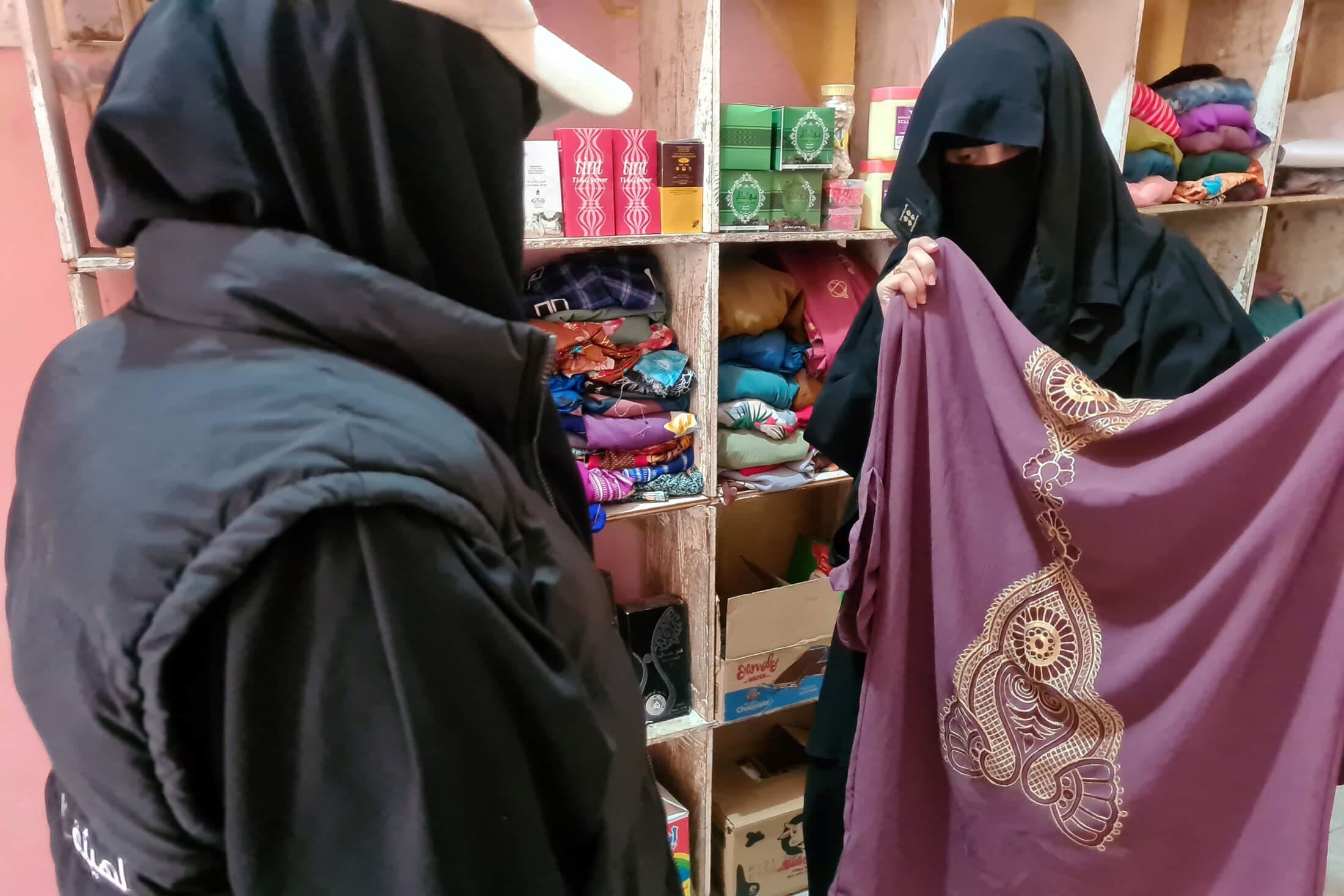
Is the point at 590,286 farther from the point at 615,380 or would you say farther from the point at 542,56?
the point at 542,56

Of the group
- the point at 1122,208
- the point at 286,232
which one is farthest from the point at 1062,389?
the point at 286,232

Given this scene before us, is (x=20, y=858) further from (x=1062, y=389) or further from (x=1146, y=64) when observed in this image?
(x=1146, y=64)

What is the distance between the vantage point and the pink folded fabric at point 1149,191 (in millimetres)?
2084

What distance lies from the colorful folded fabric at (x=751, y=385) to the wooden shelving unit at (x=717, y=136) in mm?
116

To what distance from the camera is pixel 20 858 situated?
1.69 meters

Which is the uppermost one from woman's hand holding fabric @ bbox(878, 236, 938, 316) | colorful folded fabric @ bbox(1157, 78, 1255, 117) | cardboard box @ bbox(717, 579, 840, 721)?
colorful folded fabric @ bbox(1157, 78, 1255, 117)

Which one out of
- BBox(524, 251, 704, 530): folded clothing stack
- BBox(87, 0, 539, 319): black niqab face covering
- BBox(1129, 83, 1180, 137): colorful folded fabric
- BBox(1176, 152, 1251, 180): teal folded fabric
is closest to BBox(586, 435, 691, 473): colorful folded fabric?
BBox(524, 251, 704, 530): folded clothing stack

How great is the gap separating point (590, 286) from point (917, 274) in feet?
2.26

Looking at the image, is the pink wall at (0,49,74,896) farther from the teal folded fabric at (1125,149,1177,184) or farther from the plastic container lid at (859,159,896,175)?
the teal folded fabric at (1125,149,1177,184)

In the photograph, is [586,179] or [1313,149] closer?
[586,179]

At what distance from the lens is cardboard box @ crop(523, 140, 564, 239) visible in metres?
1.54

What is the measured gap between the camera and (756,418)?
1830 mm

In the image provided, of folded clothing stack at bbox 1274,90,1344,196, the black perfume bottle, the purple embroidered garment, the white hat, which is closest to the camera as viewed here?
the white hat

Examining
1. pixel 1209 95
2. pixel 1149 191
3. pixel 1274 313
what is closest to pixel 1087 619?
pixel 1149 191
